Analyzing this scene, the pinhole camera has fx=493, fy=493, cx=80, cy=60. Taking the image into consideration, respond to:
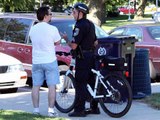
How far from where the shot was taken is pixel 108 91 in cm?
816

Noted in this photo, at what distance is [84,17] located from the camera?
26.9 ft

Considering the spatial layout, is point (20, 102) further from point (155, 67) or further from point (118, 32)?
point (118, 32)

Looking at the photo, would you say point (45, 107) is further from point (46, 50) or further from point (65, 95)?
point (46, 50)

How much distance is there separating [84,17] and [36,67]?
3.77 feet

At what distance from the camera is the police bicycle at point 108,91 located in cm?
802

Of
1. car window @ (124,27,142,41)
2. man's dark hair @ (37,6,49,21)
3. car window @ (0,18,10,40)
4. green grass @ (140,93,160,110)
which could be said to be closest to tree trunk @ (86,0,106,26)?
car window @ (124,27,142,41)

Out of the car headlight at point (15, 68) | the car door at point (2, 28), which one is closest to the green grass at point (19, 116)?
the car headlight at point (15, 68)

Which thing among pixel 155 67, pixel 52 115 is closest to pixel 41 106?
pixel 52 115

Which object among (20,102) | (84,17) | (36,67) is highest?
(84,17)

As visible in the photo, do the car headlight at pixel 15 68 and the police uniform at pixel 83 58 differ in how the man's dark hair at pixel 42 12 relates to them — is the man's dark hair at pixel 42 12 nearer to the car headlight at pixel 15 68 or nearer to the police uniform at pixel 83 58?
the police uniform at pixel 83 58

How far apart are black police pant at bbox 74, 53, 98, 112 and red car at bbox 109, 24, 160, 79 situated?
5.13 meters

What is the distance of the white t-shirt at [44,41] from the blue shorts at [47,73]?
8 centimetres

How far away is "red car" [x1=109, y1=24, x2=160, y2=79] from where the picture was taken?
13141 millimetres

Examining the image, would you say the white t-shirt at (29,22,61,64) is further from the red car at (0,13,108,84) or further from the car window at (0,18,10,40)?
the car window at (0,18,10,40)
